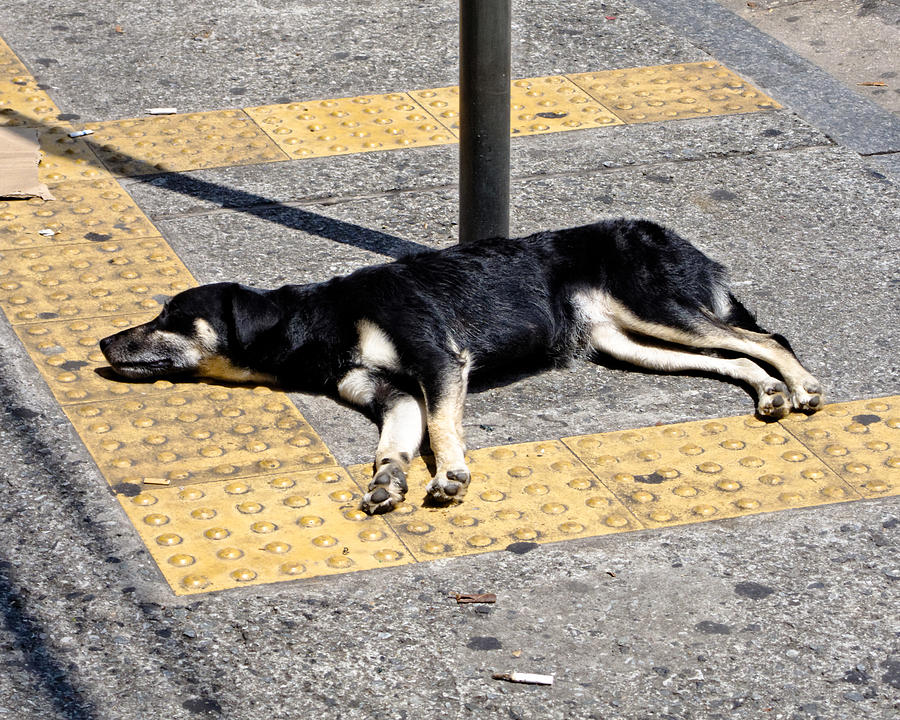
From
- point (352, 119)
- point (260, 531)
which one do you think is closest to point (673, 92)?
point (352, 119)

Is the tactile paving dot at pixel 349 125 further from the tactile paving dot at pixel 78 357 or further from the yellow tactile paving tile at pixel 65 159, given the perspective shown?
the tactile paving dot at pixel 78 357

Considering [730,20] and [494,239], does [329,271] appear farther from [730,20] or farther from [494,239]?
[730,20]

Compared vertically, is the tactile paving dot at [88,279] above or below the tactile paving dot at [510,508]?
above

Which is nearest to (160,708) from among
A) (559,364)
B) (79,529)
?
(79,529)

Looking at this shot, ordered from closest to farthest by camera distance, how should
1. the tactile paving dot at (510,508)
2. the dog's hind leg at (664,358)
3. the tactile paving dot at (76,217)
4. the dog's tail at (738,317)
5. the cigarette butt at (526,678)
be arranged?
1. the cigarette butt at (526,678)
2. the tactile paving dot at (510,508)
3. the dog's hind leg at (664,358)
4. the dog's tail at (738,317)
5. the tactile paving dot at (76,217)

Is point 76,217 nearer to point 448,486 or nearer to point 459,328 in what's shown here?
point 459,328

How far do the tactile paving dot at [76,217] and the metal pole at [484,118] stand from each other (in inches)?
59.6

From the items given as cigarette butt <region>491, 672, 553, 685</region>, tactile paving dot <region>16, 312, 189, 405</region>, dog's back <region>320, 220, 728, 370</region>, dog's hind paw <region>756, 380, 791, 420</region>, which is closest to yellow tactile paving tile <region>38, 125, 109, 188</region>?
tactile paving dot <region>16, 312, 189, 405</region>

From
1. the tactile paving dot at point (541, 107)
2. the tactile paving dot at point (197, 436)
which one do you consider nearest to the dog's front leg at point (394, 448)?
the tactile paving dot at point (197, 436)

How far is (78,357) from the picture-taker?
5469 mm

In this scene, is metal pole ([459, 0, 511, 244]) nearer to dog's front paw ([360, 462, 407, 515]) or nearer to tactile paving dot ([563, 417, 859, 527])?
tactile paving dot ([563, 417, 859, 527])

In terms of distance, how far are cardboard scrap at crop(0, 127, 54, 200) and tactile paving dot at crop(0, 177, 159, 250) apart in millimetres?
51

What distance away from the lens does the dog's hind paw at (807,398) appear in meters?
5.09

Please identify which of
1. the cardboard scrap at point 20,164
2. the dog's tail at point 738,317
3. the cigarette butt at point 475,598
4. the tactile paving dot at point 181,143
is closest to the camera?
the cigarette butt at point 475,598
